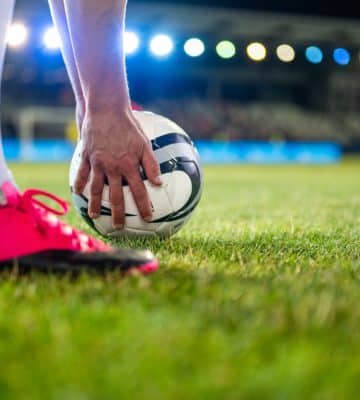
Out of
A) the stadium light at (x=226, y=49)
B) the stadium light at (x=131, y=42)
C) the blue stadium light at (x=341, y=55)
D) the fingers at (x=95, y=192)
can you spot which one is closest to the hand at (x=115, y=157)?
the fingers at (x=95, y=192)

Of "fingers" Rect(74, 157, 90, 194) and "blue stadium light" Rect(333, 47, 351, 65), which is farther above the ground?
"fingers" Rect(74, 157, 90, 194)

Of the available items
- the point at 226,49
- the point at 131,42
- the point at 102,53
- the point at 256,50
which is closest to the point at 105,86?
the point at 102,53

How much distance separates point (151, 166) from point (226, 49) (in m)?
20.3

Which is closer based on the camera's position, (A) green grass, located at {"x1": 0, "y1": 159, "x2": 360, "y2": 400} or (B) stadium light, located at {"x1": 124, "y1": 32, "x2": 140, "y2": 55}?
(A) green grass, located at {"x1": 0, "y1": 159, "x2": 360, "y2": 400}

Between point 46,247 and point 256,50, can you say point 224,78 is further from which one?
point 46,247

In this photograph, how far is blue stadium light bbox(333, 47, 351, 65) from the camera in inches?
878

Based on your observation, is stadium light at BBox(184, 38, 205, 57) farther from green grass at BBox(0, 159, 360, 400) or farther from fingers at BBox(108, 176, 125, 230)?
green grass at BBox(0, 159, 360, 400)

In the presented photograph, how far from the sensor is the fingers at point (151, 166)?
1624mm

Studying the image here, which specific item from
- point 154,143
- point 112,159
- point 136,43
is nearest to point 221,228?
point 154,143

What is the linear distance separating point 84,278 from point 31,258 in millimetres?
117

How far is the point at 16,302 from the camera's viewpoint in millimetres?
1048

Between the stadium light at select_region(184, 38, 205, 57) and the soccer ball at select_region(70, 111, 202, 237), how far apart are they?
63.2 feet

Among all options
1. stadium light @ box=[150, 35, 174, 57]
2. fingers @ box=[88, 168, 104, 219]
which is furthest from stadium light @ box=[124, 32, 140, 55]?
fingers @ box=[88, 168, 104, 219]

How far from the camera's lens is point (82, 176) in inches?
67.0
